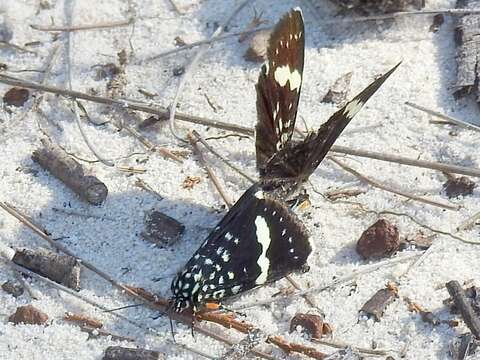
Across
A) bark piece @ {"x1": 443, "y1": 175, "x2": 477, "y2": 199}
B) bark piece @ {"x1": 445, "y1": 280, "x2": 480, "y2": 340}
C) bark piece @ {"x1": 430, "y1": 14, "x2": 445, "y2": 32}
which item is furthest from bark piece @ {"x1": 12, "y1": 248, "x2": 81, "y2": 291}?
bark piece @ {"x1": 430, "y1": 14, "x2": 445, "y2": 32}

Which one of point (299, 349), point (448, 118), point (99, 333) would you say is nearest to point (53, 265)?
point (99, 333)

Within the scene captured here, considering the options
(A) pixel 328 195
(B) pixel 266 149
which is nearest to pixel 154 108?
(B) pixel 266 149

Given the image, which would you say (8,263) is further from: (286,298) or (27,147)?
(286,298)

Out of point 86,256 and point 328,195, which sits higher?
point 328,195

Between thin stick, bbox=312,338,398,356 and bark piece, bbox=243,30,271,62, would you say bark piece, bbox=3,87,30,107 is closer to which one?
bark piece, bbox=243,30,271,62

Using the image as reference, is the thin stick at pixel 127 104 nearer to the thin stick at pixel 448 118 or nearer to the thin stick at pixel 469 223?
the thin stick at pixel 448 118
